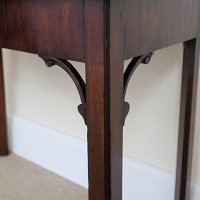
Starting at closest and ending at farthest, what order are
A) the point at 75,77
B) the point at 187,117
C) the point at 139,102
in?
the point at 75,77
the point at 187,117
the point at 139,102

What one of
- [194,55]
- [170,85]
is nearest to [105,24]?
[194,55]

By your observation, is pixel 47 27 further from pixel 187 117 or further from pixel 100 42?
pixel 187 117

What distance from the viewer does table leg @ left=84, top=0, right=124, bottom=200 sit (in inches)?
25.1

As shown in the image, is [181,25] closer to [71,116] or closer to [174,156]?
[174,156]

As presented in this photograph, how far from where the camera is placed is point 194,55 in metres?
0.96

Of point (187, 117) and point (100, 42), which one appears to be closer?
point (100, 42)

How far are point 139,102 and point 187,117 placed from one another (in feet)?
0.65

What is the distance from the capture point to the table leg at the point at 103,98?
2.09 feet

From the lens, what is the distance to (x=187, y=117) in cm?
101

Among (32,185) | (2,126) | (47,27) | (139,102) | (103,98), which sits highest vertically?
(47,27)

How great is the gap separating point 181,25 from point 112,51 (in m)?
0.28

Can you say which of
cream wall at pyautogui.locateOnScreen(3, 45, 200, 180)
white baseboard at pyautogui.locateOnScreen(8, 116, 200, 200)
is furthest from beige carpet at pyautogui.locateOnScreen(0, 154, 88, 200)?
cream wall at pyautogui.locateOnScreen(3, 45, 200, 180)

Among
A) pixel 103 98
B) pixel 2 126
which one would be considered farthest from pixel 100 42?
pixel 2 126

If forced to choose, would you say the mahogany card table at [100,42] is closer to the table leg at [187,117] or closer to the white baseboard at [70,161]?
the table leg at [187,117]
